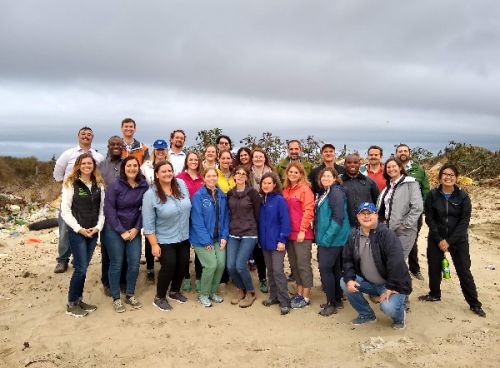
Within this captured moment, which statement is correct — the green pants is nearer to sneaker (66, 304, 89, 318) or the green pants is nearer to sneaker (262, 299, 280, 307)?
sneaker (262, 299, 280, 307)

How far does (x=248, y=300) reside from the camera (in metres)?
5.85

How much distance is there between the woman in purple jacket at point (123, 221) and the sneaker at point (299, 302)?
7.53ft

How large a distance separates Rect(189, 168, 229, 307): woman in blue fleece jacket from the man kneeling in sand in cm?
172

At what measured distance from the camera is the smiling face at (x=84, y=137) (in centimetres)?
646

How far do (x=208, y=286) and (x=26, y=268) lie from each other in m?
3.80

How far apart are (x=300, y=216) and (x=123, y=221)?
2401 mm

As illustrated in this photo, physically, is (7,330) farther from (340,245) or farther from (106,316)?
(340,245)

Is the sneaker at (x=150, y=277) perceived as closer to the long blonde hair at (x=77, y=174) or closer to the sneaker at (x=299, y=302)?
the long blonde hair at (x=77, y=174)

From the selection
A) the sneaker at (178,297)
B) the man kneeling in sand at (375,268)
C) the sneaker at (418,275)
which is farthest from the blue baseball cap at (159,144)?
the sneaker at (418,275)

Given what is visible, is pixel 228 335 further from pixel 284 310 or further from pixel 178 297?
pixel 178 297

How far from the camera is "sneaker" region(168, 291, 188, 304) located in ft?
19.3

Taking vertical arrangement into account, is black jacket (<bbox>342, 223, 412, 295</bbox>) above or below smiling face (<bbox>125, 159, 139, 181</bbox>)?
below

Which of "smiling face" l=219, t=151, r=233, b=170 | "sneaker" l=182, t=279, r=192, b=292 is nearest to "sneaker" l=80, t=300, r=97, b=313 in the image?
"sneaker" l=182, t=279, r=192, b=292

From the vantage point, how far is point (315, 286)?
661cm
